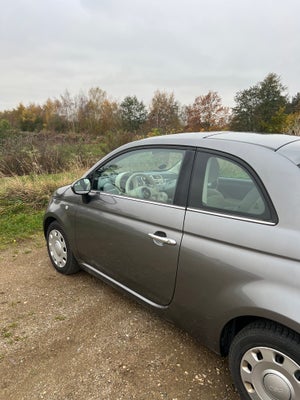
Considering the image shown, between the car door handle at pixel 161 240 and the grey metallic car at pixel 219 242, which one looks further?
the car door handle at pixel 161 240

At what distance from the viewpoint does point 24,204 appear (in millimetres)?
6719

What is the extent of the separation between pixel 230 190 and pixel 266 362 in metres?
1.04

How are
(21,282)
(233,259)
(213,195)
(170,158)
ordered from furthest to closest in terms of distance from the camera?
(21,282) → (170,158) → (213,195) → (233,259)

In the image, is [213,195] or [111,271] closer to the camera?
[213,195]

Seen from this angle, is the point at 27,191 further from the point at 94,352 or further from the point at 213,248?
the point at 213,248

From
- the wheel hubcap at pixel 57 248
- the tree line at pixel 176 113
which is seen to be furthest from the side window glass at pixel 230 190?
the tree line at pixel 176 113

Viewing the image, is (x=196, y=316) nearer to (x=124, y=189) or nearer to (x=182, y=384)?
(x=182, y=384)

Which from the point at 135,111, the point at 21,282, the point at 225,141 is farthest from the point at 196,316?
the point at 135,111

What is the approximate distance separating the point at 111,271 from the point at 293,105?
141 ft

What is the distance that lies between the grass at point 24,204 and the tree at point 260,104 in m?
28.4

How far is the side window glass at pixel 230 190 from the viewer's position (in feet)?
5.88

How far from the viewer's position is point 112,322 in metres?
2.85

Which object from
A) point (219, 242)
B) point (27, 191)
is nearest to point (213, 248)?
point (219, 242)

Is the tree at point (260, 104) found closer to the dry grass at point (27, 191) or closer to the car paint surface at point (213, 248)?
the dry grass at point (27, 191)
